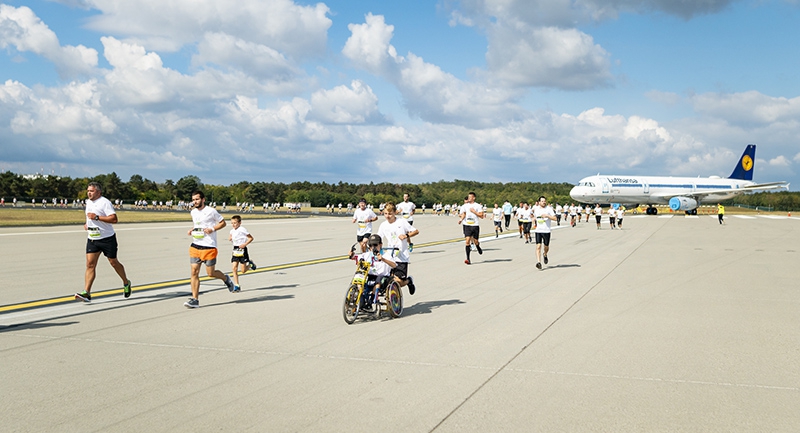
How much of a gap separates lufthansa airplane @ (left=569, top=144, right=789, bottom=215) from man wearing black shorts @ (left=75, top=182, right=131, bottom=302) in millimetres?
54219

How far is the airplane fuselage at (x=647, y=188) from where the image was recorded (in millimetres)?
60562

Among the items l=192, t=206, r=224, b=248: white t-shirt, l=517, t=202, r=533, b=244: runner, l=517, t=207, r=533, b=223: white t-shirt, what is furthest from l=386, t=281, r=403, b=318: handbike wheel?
l=517, t=207, r=533, b=223: white t-shirt

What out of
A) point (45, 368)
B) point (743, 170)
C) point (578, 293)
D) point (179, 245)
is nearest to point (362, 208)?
point (578, 293)

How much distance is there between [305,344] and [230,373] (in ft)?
4.35

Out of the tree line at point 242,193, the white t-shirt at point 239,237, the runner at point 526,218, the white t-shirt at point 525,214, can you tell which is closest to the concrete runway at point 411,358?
the white t-shirt at point 239,237

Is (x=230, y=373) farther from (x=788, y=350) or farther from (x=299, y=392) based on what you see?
(x=788, y=350)

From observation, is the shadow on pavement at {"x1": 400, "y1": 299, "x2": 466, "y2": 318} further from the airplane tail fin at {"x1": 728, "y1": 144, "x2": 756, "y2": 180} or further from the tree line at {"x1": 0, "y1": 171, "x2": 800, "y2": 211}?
the tree line at {"x1": 0, "y1": 171, "x2": 800, "y2": 211}

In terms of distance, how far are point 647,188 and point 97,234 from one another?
6162 cm

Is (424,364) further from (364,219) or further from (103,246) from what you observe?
(364,219)

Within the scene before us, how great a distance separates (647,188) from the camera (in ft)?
211

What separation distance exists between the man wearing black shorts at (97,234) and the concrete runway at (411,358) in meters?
0.44

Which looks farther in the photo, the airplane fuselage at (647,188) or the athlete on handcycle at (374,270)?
the airplane fuselage at (647,188)

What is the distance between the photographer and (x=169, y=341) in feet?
23.4

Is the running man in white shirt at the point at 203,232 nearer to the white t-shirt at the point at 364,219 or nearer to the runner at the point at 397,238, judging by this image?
the runner at the point at 397,238
